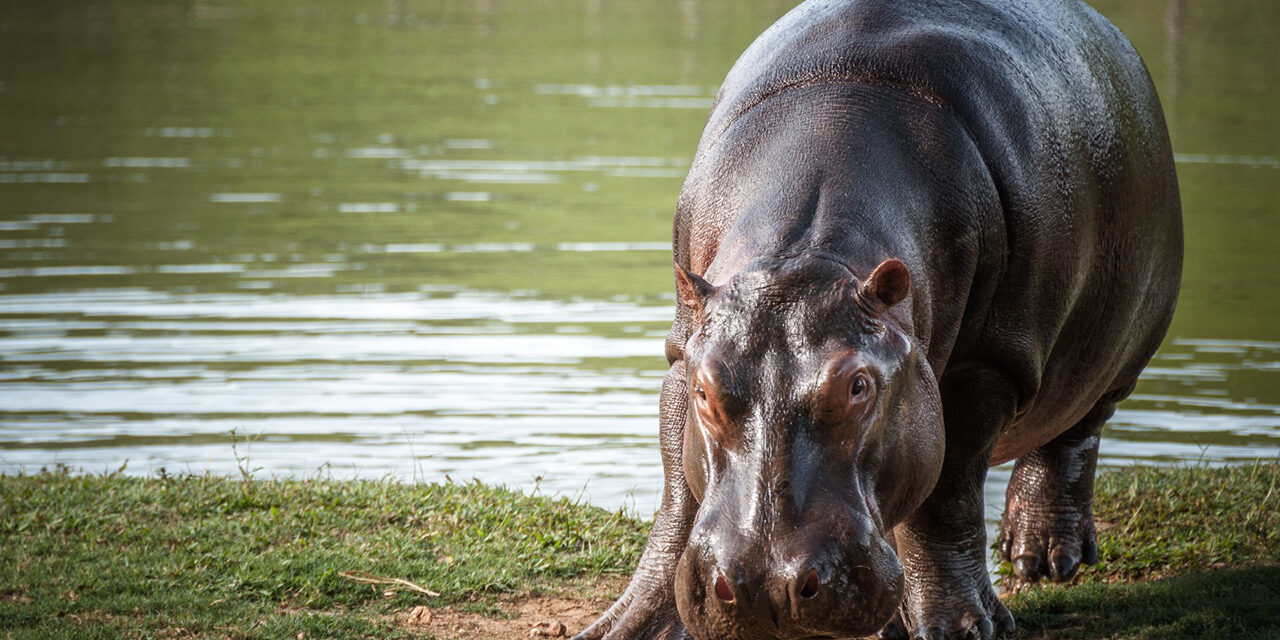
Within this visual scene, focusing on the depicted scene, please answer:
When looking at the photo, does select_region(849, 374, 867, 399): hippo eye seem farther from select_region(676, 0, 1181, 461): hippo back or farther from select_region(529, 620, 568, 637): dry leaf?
select_region(529, 620, 568, 637): dry leaf

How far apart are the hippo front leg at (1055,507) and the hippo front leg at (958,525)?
127 centimetres

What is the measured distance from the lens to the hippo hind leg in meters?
5.94

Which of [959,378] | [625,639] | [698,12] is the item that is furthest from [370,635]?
[698,12]

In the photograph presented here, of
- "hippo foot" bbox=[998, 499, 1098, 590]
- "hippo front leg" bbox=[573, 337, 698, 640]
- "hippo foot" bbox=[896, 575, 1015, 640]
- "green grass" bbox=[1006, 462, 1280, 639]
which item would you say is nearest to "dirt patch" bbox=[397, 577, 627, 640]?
"hippo front leg" bbox=[573, 337, 698, 640]

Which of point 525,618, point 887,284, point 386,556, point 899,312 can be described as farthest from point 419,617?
point 887,284

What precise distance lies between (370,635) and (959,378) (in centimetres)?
198

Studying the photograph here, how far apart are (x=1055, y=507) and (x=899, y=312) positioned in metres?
2.55

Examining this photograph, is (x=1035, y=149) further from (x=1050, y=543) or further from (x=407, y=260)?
(x=407, y=260)

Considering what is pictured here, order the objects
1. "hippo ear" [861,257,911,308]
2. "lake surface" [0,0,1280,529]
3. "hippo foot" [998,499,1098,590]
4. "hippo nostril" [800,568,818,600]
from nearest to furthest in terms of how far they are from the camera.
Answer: "hippo nostril" [800,568,818,600] < "hippo ear" [861,257,911,308] < "hippo foot" [998,499,1098,590] < "lake surface" [0,0,1280,529]

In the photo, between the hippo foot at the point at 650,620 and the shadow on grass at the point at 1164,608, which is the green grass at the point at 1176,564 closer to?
the shadow on grass at the point at 1164,608

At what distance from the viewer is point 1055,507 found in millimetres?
6000

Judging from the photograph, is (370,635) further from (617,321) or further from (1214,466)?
(617,321)

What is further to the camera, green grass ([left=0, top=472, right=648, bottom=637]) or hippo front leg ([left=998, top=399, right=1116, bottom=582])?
hippo front leg ([left=998, top=399, right=1116, bottom=582])

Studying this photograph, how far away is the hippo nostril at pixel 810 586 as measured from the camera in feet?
10.6
